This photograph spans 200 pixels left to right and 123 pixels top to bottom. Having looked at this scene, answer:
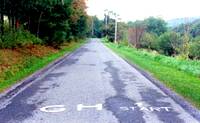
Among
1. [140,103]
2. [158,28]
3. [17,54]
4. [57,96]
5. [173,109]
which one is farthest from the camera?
[158,28]

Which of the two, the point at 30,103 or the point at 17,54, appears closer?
the point at 30,103

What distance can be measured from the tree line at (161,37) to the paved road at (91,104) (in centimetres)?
1996

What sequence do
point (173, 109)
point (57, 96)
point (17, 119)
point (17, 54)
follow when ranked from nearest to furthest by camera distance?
point (17, 119) < point (173, 109) < point (57, 96) < point (17, 54)

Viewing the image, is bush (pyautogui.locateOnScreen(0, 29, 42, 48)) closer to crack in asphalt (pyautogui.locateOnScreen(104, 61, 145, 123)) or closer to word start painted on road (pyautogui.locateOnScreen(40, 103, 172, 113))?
crack in asphalt (pyautogui.locateOnScreen(104, 61, 145, 123))

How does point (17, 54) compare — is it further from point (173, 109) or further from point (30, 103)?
point (173, 109)

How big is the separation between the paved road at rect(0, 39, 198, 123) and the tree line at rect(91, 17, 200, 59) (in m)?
20.0

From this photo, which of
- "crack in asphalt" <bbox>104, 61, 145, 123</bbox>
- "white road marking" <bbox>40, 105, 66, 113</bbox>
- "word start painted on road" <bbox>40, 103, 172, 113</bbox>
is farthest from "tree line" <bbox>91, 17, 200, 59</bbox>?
"white road marking" <bbox>40, 105, 66, 113</bbox>

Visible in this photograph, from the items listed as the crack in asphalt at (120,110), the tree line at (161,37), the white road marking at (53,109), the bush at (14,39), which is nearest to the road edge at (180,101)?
the crack in asphalt at (120,110)

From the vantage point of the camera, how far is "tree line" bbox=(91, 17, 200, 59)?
35.5 metres

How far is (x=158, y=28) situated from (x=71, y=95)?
134m

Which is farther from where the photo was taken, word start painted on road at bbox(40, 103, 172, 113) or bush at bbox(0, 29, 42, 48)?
bush at bbox(0, 29, 42, 48)

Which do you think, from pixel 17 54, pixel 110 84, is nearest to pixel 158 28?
pixel 17 54

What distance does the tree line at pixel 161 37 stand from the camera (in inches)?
1398

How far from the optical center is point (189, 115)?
9.11 m
